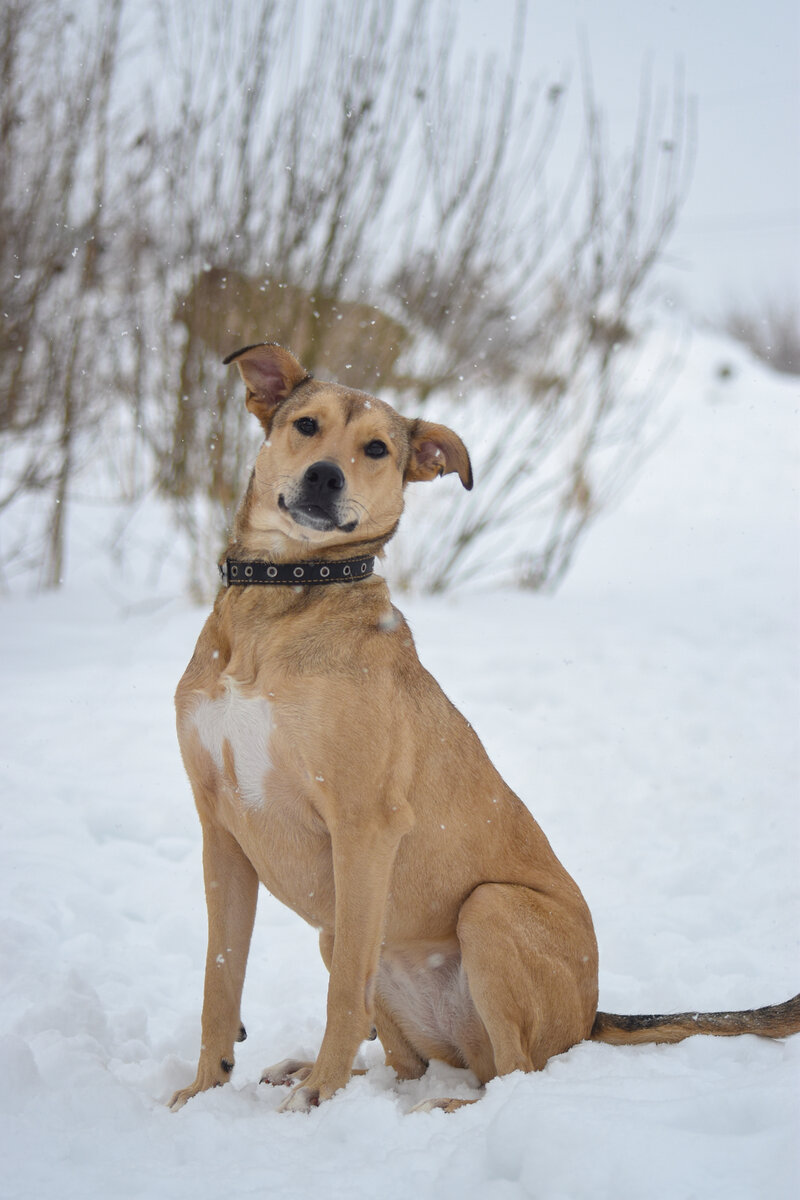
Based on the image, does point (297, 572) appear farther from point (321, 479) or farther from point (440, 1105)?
point (440, 1105)

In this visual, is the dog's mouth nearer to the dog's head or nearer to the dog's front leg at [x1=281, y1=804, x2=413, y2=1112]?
the dog's head

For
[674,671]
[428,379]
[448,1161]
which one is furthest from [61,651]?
[448,1161]

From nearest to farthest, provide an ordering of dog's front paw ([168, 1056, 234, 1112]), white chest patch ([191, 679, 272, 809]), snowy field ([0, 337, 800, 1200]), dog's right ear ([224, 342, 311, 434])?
snowy field ([0, 337, 800, 1200]), white chest patch ([191, 679, 272, 809]), dog's front paw ([168, 1056, 234, 1112]), dog's right ear ([224, 342, 311, 434])

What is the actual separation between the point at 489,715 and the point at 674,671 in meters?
1.90

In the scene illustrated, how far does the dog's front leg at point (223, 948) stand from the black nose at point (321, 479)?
101cm

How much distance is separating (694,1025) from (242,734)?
4.84 feet

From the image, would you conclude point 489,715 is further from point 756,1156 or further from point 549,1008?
point 756,1156

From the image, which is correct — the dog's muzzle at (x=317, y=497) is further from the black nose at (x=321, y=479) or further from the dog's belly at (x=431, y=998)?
the dog's belly at (x=431, y=998)

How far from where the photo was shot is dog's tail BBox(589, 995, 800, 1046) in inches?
105

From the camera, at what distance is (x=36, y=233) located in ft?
24.8

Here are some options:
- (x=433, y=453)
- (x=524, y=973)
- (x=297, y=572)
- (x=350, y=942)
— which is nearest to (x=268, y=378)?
(x=433, y=453)

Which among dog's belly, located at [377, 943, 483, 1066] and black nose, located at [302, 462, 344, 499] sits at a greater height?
black nose, located at [302, 462, 344, 499]

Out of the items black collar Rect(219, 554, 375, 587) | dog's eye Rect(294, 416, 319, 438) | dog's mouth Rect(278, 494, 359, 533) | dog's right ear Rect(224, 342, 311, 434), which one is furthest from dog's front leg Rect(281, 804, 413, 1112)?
dog's right ear Rect(224, 342, 311, 434)

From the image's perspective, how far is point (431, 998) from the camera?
2.95m
